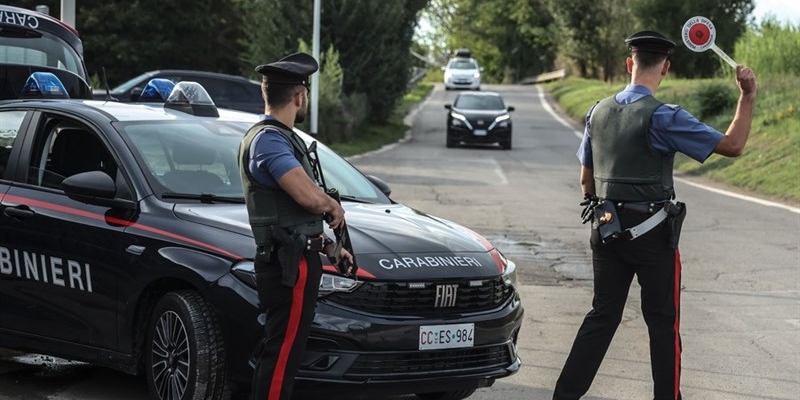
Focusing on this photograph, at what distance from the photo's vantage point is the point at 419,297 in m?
5.51

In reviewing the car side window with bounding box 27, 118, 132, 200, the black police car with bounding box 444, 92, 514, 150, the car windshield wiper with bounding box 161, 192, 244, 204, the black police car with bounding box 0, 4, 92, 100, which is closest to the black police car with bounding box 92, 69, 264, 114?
the black police car with bounding box 444, 92, 514, 150

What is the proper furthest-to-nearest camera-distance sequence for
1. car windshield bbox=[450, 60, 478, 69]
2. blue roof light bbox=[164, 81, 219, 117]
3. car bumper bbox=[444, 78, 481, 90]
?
car windshield bbox=[450, 60, 478, 69], car bumper bbox=[444, 78, 481, 90], blue roof light bbox=[164, 81, 219, 117]

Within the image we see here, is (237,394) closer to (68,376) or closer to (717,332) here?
(68,376)

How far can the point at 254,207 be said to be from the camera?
4.93m

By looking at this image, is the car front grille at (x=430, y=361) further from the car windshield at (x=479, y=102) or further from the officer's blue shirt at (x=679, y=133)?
the car windshield at (x=479, y=102)

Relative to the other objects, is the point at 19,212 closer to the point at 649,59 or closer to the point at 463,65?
the point at 649,59

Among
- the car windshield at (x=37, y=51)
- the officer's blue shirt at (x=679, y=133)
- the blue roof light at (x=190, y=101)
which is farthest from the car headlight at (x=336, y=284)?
the car windshield at (x=37, y=51)

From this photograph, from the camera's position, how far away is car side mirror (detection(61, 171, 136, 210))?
5.89 meters

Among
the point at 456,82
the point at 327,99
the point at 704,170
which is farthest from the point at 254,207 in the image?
the point at 456,82

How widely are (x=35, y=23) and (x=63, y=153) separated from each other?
3362mm

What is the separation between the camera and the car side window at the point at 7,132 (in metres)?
6.81

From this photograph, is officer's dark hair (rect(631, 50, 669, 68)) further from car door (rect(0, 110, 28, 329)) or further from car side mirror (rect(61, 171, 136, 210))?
car door (rect(0, 110, 28, 329))

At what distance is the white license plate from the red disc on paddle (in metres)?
1.70

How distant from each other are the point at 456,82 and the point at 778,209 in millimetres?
42319
